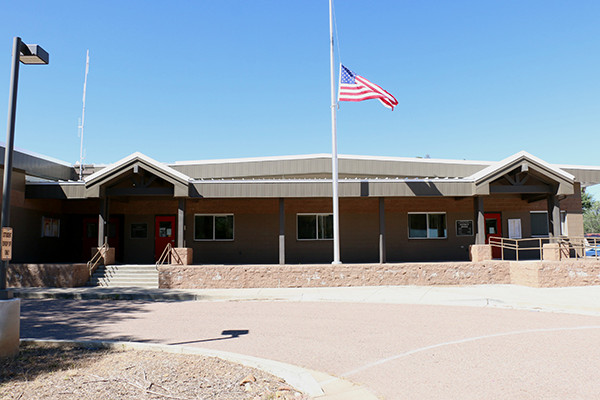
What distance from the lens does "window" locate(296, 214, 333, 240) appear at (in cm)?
2034

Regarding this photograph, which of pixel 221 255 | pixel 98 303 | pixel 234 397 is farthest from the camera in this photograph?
pixel 221 255

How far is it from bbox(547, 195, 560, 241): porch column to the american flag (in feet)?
25.9

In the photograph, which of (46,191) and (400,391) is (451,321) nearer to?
(400,391)

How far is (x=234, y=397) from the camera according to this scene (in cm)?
469

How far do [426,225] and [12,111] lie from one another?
→ 17498 millimetres

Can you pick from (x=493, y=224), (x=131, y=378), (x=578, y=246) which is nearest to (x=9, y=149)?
(x=131, y=378)

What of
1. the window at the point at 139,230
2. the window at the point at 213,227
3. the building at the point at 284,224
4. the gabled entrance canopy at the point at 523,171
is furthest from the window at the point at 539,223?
the window at the point at 139,230

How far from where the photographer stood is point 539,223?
21406mm

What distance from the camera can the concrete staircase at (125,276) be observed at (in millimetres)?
15622

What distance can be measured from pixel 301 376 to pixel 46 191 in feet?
52.4

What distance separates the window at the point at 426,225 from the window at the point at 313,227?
12.6 ft

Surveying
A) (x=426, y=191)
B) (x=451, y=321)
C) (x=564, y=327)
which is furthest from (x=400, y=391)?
(x=426, y=191)

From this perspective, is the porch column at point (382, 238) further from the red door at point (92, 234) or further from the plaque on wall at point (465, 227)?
the red door at point (92, 234)

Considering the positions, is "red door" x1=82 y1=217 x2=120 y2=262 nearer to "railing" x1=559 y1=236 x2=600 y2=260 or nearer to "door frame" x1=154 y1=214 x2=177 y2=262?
"door frame" x1=154 y1=214 x2=177 y2=262
